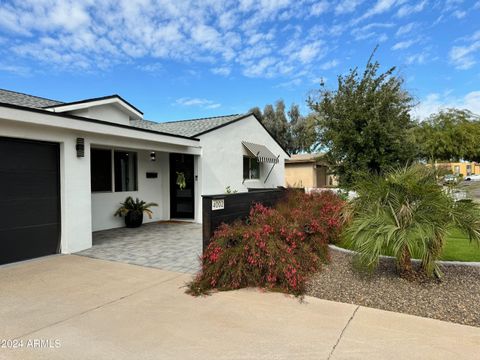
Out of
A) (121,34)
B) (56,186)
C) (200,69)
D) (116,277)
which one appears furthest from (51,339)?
(200,69)

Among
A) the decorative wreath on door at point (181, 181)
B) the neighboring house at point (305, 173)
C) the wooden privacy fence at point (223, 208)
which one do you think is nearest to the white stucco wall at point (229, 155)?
the decorative wreath on door at point (181, 181)

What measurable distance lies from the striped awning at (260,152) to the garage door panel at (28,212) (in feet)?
31.1

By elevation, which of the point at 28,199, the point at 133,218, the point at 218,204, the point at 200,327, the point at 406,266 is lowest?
the point at 200,327

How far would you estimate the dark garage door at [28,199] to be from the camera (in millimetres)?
6930

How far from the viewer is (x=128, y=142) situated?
32.8 feet

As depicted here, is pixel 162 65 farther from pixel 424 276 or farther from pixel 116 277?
pixel 424 276

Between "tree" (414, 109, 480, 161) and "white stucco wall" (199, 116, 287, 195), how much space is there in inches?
820

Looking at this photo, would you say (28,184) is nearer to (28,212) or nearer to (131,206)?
(28,212)

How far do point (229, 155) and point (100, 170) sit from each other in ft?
18.7

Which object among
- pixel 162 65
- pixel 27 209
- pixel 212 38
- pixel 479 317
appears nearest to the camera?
→ pixel 479 317

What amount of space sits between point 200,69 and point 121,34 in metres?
7.27

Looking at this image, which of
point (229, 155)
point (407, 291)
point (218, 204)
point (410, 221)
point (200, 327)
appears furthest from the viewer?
point (229, 155)

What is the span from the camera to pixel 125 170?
12125mm

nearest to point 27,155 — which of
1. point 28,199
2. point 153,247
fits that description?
point 28,199
